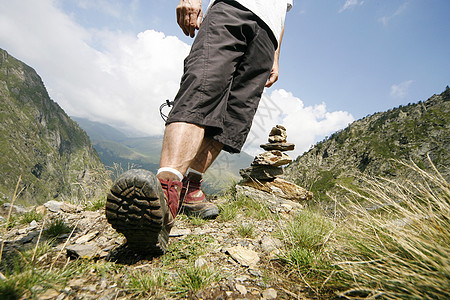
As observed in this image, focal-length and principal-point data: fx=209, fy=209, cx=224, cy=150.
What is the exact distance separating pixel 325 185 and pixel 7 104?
179254 mm

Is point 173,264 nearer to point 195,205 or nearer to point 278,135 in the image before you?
point 195,205

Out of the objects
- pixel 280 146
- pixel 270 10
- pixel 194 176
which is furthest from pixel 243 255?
pixel 280 146

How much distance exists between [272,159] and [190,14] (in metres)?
5.01

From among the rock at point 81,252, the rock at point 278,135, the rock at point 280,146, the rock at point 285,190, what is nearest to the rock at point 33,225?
the rock at point 81,252

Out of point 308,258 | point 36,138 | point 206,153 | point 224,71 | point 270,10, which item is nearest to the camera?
point 308,258

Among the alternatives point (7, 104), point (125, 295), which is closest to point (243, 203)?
point (125, 295)

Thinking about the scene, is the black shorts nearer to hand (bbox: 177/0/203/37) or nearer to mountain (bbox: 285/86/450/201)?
hand (bbox: 177/0/203/37)

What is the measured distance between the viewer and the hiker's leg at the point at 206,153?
238 centimetres

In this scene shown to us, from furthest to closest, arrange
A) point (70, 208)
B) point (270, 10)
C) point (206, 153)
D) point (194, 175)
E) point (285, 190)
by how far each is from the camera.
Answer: point (285, 190) < point (70, 208) < point (194, 175) < point (206, 153) < point (270, 10)

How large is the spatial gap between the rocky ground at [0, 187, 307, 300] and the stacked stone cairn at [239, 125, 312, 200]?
374 centimetres

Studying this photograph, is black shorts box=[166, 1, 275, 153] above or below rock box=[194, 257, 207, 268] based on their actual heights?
above

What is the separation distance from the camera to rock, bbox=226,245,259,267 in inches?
65.5

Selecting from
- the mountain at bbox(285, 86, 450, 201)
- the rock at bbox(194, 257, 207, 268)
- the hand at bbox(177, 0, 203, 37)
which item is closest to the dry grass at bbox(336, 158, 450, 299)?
the rock at bbox(194, 257, 207, 268)

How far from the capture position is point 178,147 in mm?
1677
